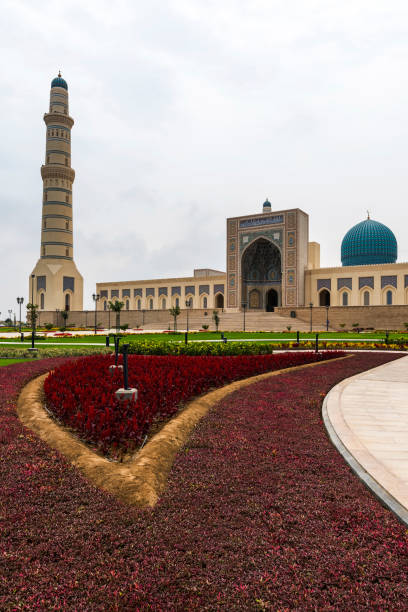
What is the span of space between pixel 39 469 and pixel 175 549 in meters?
1.65

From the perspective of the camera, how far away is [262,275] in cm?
5478

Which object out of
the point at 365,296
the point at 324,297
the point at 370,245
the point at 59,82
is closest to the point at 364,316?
the point at 365,296

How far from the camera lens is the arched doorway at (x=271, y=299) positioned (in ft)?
180

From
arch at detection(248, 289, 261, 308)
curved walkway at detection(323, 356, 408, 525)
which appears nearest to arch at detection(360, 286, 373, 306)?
arch at detection(248, 289, 261, 308)

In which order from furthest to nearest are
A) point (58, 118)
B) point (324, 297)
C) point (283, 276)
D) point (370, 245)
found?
point (370, 245) → point (58, 118) → point (324, 297) → point (283, 276)

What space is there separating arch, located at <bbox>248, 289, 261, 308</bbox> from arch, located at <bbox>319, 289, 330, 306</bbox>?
8.50 meters

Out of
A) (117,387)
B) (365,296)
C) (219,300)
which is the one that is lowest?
(117,387)

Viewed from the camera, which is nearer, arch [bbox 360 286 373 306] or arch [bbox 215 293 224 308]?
arch [bbox 360 286 373 306]

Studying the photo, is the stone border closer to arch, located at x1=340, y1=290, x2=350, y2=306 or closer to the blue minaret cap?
arch, located at x1=340, y1=290, x2=350, y2=306

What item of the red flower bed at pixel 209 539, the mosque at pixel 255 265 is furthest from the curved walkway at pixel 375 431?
the mosque at pixel 255 265

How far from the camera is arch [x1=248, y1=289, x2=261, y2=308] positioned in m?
53.6

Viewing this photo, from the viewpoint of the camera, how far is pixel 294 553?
94.9 inches

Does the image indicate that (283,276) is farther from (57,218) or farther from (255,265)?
(57,218)

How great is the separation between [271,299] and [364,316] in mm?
18173
